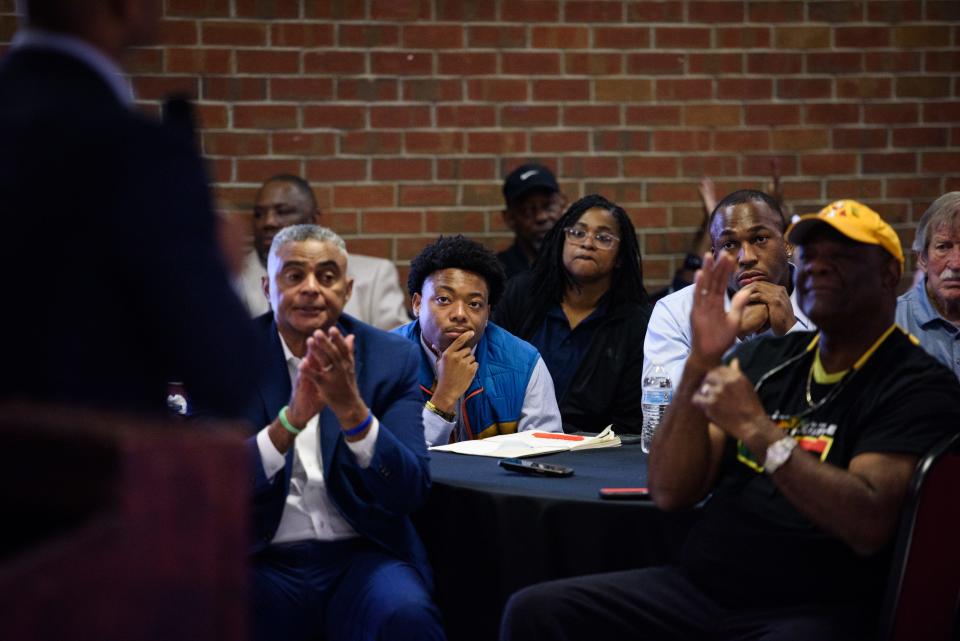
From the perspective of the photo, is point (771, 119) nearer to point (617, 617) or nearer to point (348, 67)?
point (348, 67)

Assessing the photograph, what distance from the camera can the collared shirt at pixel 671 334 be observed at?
11.9 feet

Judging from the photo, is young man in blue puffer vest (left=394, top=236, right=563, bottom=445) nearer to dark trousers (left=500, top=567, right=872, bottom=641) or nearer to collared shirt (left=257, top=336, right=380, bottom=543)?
collared shirt (left=257, top=336, right=380, bottom=543)

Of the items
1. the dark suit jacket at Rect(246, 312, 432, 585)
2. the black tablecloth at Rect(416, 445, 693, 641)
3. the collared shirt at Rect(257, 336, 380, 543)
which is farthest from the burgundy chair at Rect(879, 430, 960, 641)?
the collared shirt at Rect(257, 336, 380, 543)

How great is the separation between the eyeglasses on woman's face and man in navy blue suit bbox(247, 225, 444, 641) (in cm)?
139

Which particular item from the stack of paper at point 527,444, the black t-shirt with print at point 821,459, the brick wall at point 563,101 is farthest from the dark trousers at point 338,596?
the brick wall at point 563,101

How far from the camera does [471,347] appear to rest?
368cm

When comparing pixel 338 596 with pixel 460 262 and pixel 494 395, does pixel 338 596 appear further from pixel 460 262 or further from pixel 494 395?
pixel 460 262

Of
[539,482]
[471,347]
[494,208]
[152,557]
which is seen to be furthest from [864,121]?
[152,557]

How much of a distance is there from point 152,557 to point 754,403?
131cm

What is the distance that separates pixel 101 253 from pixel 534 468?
1.71 meters

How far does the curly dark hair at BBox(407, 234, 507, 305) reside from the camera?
3.74 m

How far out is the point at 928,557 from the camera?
2.08 meters

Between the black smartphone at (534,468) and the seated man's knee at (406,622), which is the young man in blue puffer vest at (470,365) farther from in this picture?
the seated man's knee at (406,622)

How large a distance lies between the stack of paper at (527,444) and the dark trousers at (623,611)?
0.65 metres
